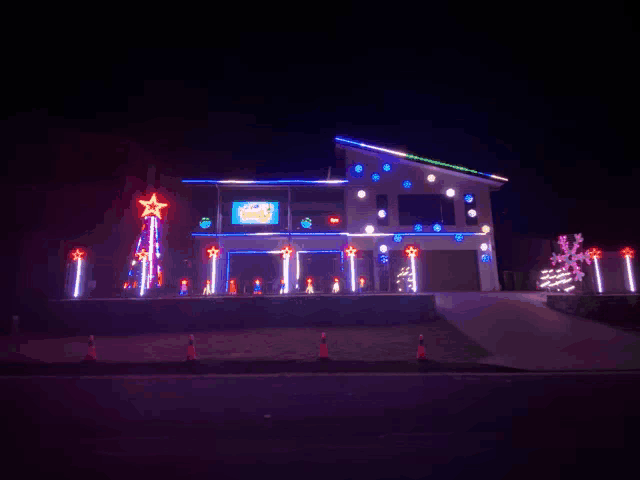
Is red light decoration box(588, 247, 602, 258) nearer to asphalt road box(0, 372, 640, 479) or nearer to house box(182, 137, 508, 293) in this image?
house box(182, 137, 508, 293)

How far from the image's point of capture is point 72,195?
65.3 feet

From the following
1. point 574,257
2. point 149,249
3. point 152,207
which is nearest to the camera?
point 149,249

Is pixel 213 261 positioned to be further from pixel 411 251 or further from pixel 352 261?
pixel 411 251

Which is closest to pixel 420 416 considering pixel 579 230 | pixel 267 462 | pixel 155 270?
pixel 267 462

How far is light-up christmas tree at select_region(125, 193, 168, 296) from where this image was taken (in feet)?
57.1

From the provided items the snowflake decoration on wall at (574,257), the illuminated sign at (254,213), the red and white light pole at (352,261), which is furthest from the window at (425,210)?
the illuminated sign at (254,213)

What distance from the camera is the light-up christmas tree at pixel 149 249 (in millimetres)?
17391

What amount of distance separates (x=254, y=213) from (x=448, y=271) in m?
13.6

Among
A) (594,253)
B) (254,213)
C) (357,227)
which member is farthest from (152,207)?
(594,253)

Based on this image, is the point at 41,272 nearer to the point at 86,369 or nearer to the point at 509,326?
the point at 86,369

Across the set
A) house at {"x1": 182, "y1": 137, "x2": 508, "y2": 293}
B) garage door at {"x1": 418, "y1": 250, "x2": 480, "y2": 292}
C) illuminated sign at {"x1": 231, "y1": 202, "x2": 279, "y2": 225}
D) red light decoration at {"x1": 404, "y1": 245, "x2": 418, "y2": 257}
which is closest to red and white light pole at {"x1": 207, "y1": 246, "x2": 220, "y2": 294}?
house at {"x1": 182, "y1": 137, "x2": 508, "y2": 293}

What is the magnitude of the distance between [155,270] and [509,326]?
1589cm

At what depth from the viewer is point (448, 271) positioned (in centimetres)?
2395

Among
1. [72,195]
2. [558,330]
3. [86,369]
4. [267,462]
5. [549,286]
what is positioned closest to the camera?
[267,462]
